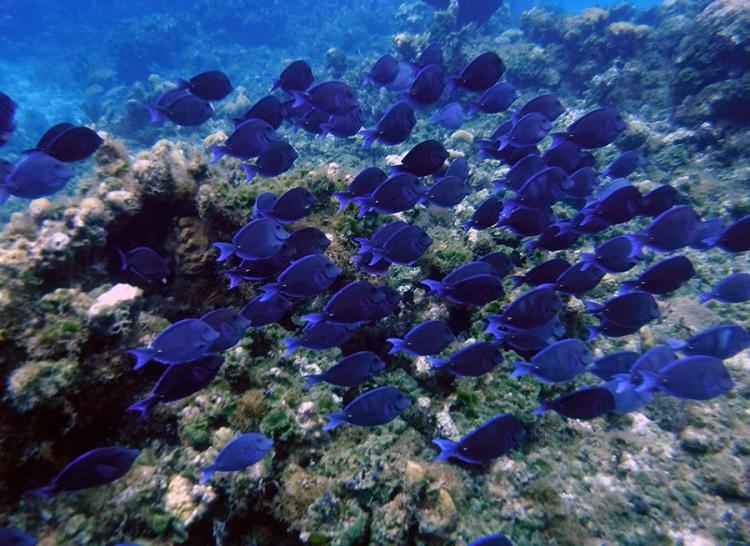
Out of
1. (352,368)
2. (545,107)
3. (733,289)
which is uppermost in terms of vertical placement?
(545,107)

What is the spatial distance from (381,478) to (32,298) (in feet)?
13.3

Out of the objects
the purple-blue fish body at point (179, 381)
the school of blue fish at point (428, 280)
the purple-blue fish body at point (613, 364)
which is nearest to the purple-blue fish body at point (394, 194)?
the school of blue fish at point (428, 280)

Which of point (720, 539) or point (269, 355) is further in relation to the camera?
point (269, 355)

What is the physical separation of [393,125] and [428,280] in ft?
6.25

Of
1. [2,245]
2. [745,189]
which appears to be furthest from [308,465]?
[745,189]

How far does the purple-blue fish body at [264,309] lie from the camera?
3.83m

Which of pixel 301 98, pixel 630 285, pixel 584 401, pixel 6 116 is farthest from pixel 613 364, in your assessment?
pixel 6 116

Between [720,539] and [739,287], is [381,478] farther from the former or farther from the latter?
[739,287]

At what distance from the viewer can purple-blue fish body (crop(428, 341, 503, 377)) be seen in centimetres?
363

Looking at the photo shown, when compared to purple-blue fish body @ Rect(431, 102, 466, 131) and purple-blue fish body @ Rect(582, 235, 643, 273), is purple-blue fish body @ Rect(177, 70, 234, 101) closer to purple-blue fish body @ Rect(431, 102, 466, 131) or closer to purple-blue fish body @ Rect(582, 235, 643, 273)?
purple-blue fish body @ Rect(431, 102, 466, 131)

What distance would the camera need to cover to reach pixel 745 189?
358 inches

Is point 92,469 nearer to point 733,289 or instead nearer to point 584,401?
point 584,401

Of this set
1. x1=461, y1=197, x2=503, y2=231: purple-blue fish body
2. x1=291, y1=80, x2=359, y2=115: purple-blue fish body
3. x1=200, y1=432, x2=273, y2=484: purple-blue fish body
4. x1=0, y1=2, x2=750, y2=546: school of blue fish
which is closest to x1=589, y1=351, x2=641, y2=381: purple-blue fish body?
x1=0, y1=2, x2=750, y2=546: school of blue fish

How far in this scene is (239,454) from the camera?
3104mm
